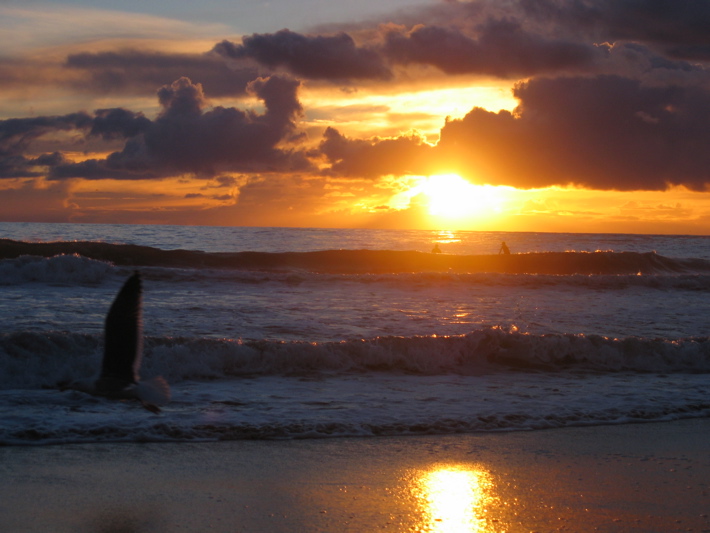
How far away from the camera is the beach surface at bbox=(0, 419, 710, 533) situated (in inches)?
177

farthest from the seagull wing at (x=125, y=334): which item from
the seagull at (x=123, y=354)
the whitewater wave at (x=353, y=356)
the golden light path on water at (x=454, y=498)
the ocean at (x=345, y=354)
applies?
the whitewater wave at (x=353, y=356)

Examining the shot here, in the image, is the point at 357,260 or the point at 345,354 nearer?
the point at 345,354

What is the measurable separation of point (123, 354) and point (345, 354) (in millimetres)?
5812

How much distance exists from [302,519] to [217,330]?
8.14m

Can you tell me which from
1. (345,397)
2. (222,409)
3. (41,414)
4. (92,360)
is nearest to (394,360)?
(345,397)

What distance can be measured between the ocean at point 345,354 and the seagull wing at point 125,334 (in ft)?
1.61

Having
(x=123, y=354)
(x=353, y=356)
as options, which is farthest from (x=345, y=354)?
(x=123, y=354)

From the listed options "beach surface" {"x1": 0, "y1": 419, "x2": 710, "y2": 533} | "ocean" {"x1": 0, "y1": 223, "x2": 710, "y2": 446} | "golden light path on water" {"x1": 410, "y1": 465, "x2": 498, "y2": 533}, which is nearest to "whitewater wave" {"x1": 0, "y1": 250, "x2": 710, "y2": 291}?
"ocean" {"x1": 0, "y1": 223, "x2": 710, "y2": 446}

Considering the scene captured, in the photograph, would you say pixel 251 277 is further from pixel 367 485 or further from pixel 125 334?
pixel 125 334

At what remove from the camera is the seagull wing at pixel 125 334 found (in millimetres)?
4391

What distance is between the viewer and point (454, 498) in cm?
492

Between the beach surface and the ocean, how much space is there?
18.7 inches

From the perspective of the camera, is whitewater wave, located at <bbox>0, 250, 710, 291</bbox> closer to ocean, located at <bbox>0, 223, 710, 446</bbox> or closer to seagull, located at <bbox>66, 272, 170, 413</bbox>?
ocean, located at <bbox>0, 223, 710, 446</bbox>

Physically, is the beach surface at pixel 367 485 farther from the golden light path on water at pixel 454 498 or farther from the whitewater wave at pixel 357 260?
the whitewater wave at pixel 357 260
